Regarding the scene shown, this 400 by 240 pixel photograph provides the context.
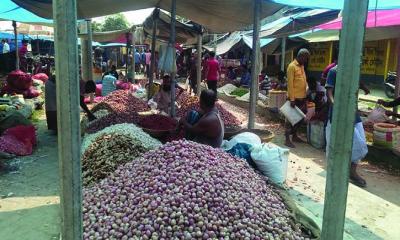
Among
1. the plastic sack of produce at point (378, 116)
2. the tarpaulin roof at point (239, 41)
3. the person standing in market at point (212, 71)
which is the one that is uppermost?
the tarpaulin roof at point (239, 41)

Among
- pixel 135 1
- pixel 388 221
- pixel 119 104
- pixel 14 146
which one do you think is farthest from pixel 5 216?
pixel 119 104

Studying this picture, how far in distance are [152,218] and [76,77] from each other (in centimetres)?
163

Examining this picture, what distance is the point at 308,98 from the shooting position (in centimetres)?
803

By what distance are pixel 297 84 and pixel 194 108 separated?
2.50m

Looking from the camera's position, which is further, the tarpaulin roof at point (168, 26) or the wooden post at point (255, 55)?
the tarpaulin roof at point (168, 26)

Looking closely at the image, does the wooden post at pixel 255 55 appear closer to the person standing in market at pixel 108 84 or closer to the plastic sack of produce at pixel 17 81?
the person standing in market at pixel 108 84

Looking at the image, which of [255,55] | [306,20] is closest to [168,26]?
[306,20]

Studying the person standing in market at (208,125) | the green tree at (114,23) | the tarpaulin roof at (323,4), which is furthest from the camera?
the green tree at (114,23)

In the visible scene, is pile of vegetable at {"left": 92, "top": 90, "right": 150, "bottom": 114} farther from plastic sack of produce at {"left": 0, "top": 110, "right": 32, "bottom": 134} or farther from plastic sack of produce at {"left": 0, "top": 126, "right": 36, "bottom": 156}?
plastic sack of produce at {"left": 0, "top": 126, "right": 36, "bottom": 156}

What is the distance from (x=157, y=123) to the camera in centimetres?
630

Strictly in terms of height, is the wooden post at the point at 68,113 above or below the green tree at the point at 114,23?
below

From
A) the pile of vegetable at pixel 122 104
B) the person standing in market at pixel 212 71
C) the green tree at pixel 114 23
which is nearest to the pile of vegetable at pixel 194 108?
the pile of vegetable at pixel 122 104

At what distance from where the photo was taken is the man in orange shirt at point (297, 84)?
23.7ft

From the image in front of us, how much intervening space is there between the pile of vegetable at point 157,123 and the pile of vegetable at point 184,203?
2117 mm
